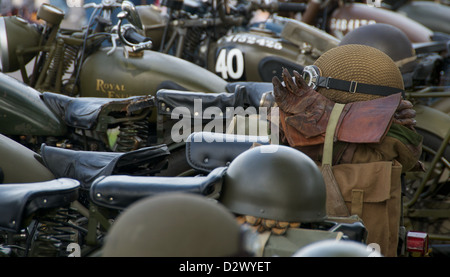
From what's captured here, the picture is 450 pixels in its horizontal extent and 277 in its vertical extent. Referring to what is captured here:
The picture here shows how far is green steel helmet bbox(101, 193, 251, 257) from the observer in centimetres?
169

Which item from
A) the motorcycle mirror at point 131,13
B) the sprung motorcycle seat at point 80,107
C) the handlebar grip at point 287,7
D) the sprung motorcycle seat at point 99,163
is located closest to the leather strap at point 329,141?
the sprung motorcycle seat at point 99,163

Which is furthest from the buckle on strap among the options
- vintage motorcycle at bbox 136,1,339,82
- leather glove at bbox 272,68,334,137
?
vintage motorcycle at bbox 136,1,339,82

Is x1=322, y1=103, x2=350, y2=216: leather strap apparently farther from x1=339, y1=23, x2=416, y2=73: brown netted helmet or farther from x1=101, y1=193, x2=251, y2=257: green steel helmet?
x1=339, y1=23, x2=416, y2=73: brown netted helmet

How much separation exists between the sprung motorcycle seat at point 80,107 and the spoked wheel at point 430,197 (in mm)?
2158

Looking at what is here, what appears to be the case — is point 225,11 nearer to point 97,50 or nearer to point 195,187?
point 97,50

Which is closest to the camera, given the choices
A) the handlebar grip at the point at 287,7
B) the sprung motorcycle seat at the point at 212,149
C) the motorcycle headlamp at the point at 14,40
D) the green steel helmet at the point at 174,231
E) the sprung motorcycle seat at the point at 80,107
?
the green steel helmet at the point at 174,231

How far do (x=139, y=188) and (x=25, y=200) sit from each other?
45 centimetres

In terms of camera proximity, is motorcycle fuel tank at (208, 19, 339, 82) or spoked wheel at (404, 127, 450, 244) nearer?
spoked wheel at (404, 127, 450, 244)

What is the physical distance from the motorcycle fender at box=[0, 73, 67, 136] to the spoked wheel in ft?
8.77

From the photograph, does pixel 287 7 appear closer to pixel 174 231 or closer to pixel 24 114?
pixel 24 114

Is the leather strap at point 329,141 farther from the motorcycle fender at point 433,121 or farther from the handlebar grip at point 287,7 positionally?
the handlebar grip at point 287,7

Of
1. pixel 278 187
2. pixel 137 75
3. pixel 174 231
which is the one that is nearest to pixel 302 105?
pixel 278 187

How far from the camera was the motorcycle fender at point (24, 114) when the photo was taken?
4684mm
